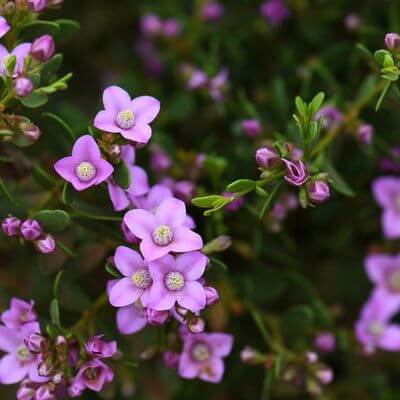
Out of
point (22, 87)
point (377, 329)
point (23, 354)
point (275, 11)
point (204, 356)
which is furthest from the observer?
point (275, 11)

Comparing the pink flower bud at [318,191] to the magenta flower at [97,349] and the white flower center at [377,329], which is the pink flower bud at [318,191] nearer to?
the magenta flower at [97,349]

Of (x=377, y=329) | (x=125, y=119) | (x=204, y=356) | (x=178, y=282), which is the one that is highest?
(x=125, y=119)

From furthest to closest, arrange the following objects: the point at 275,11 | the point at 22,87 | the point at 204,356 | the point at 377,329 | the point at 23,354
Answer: the point at 275,11 < the point at 377,329 < the point at 204,356 < the point at 23,354 < the point at 22,87

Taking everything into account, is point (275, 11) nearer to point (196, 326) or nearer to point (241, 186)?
point (241, 186)

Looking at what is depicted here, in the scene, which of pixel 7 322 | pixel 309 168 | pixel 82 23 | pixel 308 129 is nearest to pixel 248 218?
pixel 309 168

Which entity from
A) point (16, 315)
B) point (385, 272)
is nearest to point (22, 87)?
point (16, 315)

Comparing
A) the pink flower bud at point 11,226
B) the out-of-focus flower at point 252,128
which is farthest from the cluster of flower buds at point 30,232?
the out-of-focus flower at point 252,128

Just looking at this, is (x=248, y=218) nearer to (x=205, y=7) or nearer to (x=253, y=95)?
(x=253, y=95)
